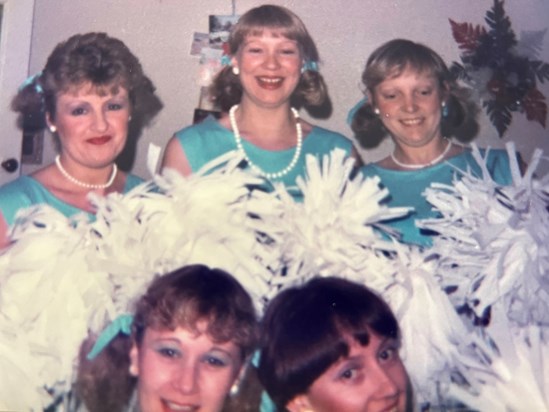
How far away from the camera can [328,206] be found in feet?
2.87

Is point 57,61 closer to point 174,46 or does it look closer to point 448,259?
point 174,46

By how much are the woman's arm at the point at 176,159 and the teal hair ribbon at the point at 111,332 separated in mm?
231

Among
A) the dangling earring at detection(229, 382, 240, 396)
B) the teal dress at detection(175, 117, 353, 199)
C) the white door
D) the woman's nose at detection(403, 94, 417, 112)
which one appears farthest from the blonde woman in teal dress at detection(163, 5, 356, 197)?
the dangling earring at detection(229, 382, 240, 396)

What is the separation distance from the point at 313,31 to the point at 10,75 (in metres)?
0.43

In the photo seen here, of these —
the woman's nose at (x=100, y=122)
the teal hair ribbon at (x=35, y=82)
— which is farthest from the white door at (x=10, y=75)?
the woman's nose at (x=100, y=122)

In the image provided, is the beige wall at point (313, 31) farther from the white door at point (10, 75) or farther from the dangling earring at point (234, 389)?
the dangling earring at point (234, 389)

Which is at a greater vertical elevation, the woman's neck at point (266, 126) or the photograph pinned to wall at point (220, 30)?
the photograph pinned to wall at point (220, 30)

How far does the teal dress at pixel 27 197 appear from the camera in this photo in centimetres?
93

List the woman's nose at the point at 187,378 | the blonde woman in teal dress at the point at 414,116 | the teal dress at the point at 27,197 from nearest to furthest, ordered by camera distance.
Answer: the woman's nose at the point at 187,378 → the teal dress at the point at 27,197 → the blonde woman in teal dress at the point at 414,116

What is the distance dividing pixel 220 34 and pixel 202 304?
0.41m

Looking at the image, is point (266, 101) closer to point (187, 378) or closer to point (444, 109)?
point (444, 109)

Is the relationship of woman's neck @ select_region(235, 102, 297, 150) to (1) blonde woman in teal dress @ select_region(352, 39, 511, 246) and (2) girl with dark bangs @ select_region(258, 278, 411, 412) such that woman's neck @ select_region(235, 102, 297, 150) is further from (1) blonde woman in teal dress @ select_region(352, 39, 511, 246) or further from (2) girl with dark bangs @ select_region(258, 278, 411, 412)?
(2) girl with dark bangs @ select_region(258, 278, 411, 412)

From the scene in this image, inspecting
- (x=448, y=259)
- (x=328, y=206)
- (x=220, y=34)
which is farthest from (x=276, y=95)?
(x=448, y=259)

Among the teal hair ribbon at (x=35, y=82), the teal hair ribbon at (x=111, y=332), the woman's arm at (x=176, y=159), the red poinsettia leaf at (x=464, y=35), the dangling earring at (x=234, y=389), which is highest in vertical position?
the red poinsettia leaf at (x=464, y=35)
